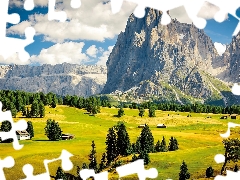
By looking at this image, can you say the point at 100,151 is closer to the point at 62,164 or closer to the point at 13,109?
the point at 62,164

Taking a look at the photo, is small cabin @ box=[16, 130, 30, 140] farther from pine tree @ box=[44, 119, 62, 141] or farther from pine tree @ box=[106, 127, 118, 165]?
pine tree @ box=[106, 127, 118, 165]

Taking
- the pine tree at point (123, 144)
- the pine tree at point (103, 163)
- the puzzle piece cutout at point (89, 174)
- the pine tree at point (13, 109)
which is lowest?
the pine tree at point (103, 163)

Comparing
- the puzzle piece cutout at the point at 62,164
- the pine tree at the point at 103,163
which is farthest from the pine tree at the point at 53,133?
the puzzle piece cutout at the point at 62,164

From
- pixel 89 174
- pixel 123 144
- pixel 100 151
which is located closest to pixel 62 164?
pixel 89 174

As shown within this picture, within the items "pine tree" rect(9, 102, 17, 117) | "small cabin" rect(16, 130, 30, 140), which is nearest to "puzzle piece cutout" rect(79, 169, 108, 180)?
"small cabin" rect(16, 130, 30, 140)

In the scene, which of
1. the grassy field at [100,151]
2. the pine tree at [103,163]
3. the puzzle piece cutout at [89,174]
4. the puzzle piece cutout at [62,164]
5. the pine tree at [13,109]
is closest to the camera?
the puzzle piece cutout at [62,164]

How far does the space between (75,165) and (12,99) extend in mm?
125769

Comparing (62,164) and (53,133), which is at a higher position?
(62,164)

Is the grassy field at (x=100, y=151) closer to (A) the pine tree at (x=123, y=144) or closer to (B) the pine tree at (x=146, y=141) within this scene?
(A) the pine tree at (x=123, y=144)

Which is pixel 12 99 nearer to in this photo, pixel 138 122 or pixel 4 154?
pixel 138 122

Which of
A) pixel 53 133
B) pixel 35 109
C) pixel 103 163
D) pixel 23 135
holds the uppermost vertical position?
pixel 35 109

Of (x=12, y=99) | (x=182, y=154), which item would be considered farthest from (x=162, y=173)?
(x=12, y=99)

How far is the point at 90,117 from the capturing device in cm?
19638

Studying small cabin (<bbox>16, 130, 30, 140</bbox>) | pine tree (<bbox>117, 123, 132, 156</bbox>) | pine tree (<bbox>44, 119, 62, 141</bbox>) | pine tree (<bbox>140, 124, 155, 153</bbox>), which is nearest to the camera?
pine tree (<bbox>117, 123, 132, 156</bbox>)
